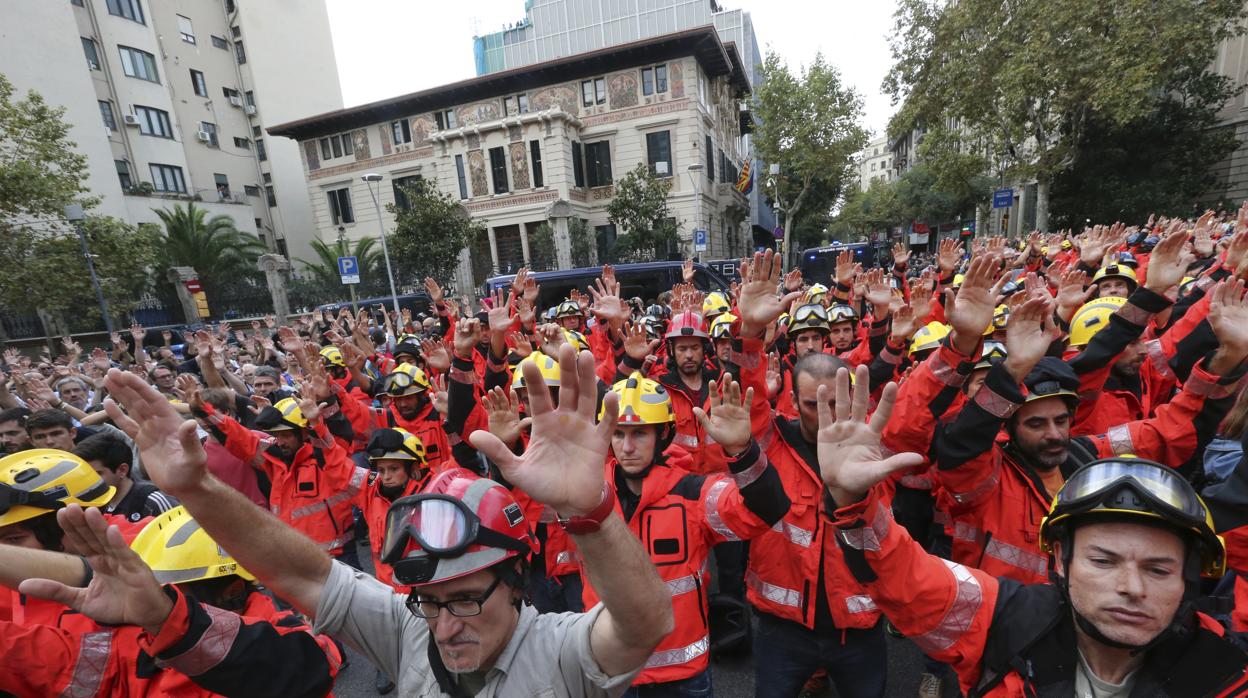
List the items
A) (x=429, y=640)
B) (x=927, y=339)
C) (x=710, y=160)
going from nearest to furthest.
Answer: (x=429, y=640) < (x=927, y=339) < (x=710, y=160)

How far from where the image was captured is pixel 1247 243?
3562 mm

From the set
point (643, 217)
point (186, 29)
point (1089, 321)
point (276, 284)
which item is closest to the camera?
point (1089, 321)

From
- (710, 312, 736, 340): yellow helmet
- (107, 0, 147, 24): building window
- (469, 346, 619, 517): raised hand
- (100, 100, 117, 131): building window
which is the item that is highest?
(107, 0, 147, 24): building window

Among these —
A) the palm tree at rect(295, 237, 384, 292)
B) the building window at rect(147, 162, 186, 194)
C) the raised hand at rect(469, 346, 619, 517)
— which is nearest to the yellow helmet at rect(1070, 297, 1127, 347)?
the raised hand at rect(469, 346, 619, 517)

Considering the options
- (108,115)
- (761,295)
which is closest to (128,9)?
(108,115)

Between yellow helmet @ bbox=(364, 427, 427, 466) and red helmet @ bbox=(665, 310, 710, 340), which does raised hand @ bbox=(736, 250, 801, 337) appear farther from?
yellow helmet @ bbox=(364, 427, 427, 466)

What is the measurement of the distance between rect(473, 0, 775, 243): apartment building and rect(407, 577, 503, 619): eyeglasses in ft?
150

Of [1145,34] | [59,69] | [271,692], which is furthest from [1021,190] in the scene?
[59,69]

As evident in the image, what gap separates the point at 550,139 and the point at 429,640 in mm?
27949

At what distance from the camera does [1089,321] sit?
153 inches

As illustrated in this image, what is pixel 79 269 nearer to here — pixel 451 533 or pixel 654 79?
pixel 451 533

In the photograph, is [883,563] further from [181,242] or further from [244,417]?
[181,242]

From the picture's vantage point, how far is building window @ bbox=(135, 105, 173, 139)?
28.3m

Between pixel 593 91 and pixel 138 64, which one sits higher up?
pixel 138 64
